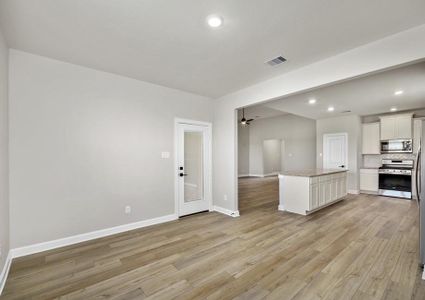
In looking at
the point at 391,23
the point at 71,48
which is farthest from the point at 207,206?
the point at 391,23

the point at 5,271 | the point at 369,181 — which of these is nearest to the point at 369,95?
the point at 369,181

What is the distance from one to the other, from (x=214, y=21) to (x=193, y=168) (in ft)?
10.4

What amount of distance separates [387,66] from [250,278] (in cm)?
296

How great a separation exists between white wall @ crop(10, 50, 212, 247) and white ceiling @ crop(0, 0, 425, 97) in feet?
1.29

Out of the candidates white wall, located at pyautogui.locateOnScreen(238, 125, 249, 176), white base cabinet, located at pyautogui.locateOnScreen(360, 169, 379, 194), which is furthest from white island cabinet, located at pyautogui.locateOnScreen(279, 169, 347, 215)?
white wall, located at pyautogui.locateOnScreen(238, 125, 249, 176)

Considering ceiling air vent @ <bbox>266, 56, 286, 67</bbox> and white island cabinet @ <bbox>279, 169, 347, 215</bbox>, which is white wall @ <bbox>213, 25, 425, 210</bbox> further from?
white island cabinet @ <bbox>279, 169, 347, 215</bbox>

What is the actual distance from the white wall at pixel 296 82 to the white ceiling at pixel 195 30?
14cm

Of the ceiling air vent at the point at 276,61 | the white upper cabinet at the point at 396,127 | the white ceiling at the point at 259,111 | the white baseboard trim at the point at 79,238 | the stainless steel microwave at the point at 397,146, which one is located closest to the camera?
the white baseboard trim at the point at 79,238

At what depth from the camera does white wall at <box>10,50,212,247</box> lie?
2674mm

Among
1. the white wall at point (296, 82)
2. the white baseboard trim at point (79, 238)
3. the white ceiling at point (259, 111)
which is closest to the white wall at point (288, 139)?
the white ceiling at point (259, 111)

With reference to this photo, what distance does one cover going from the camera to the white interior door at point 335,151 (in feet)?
22.9

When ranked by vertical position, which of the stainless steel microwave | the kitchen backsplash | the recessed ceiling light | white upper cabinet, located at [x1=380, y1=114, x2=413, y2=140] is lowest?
the kitchen backsplash

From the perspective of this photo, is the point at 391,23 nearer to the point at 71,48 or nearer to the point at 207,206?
the point at 71,48

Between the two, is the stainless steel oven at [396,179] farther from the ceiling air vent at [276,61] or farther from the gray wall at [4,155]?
the gray wall at [4,155]
